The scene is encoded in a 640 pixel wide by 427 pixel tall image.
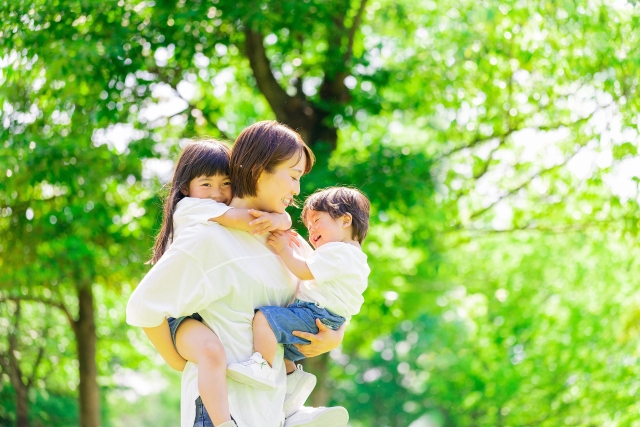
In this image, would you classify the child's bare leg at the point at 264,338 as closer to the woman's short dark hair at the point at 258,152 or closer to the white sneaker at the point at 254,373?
the white sneaker at the point at 254,373

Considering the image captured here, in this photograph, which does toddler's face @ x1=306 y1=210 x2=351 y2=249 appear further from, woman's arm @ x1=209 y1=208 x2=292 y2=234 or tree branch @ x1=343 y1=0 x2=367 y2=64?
tree branch @ x1=343 y1=0 x2=367 y2=64

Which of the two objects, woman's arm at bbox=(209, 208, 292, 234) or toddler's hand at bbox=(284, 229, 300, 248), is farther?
toddler's hand at bbox=(284, 229, 300, 248)

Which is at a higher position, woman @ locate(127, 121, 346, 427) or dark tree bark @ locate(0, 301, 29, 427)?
woman @ locate(127, 121, 346, 427)

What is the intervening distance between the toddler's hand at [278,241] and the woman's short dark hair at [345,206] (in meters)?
0.27

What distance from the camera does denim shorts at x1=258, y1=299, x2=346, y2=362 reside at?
2438mm

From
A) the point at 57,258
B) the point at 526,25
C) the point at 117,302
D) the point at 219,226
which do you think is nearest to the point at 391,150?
the point at 526,25

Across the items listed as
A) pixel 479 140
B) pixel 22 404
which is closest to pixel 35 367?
pixel 22 404

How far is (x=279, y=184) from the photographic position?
256cm

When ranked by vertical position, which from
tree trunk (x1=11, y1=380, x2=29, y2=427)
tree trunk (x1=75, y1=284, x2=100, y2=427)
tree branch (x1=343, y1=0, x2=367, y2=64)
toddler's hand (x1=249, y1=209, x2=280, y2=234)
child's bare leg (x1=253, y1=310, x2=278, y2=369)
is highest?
toddler's hand (x1=249, y1=209, x2=280, y2=234)

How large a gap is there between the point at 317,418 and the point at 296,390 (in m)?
0.14

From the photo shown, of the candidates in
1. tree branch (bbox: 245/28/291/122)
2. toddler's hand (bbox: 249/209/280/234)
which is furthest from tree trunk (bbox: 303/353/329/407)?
toddler's hand (bbox: 249/209/280/234)

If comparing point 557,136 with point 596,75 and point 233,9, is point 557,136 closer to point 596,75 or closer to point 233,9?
point 596,75

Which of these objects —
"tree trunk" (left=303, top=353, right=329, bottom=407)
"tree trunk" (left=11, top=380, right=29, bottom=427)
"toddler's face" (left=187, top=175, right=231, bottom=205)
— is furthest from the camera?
"tree trunk" (left=11, top=380, right=29, bottom=427)

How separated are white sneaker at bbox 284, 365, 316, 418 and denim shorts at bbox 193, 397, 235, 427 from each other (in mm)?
325
